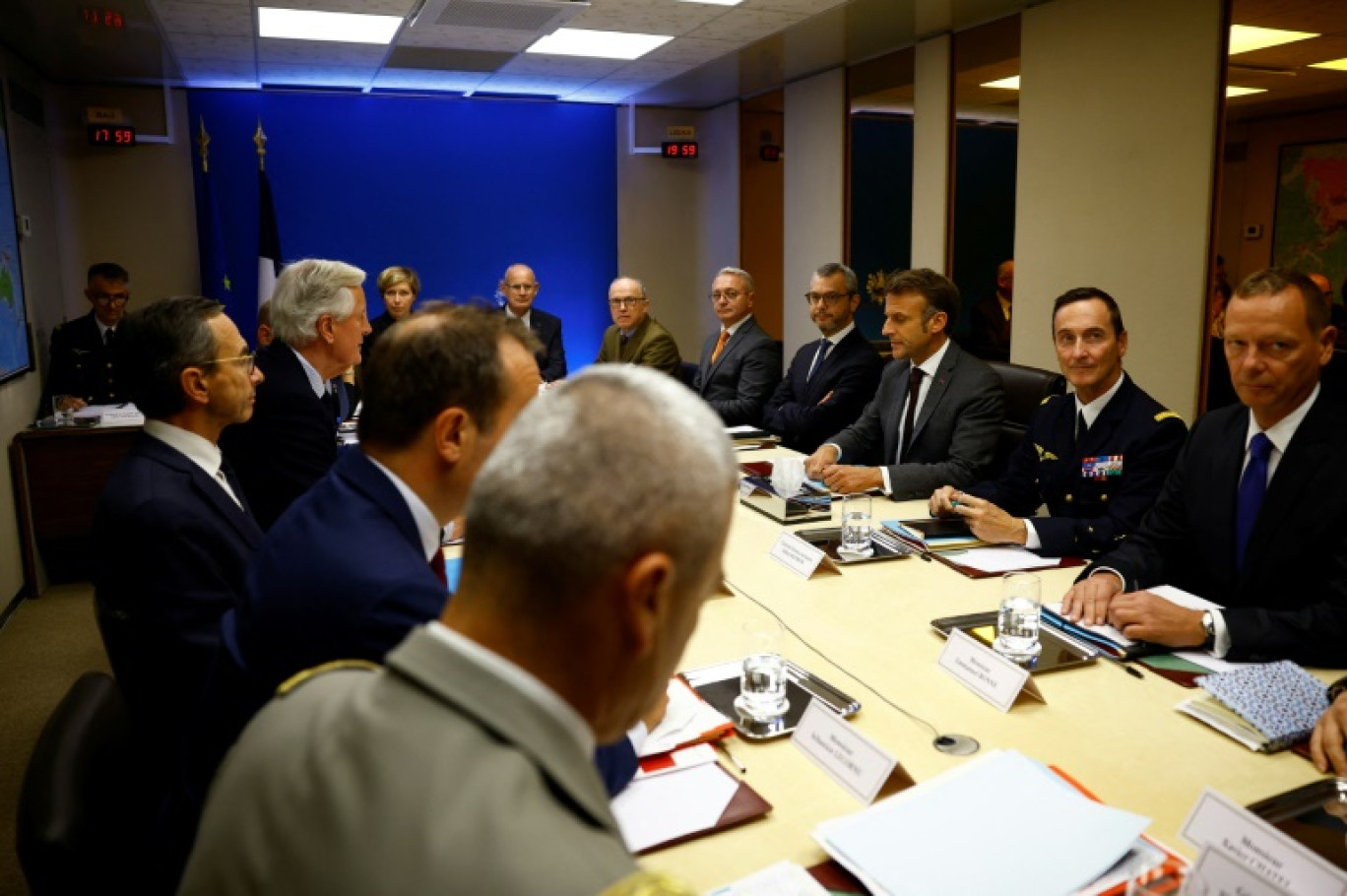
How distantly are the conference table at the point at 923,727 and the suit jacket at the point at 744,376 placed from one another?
3.02 m

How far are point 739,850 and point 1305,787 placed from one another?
2.70ft

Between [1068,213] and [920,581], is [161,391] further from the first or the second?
[1068,213]

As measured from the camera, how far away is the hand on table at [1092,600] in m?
2.02

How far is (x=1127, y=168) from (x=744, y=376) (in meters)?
2.18

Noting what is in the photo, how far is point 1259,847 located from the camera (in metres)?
1.11

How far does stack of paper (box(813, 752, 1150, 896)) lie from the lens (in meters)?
1.17

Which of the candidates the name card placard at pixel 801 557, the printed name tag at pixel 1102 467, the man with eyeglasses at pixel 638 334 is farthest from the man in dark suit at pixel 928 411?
the man with eyeglasses at pixel 638 334

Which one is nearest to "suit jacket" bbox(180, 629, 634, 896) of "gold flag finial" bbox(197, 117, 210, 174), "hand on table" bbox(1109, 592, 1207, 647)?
"hand on table" bbox(1109, 592, 1207, 647)

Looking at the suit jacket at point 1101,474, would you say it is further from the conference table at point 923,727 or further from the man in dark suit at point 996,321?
the man in dark suit at point 996,321

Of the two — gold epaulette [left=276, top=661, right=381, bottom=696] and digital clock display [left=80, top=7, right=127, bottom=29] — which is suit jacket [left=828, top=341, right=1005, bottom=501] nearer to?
gold epaulette [left=276, top=661, right=381, bottom=696]

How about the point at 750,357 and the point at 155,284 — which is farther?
the point at 155,284

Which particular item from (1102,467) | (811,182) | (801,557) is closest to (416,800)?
(801,557)

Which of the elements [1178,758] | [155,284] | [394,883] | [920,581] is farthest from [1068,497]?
[155,284]

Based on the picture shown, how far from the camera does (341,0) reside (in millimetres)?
4773
